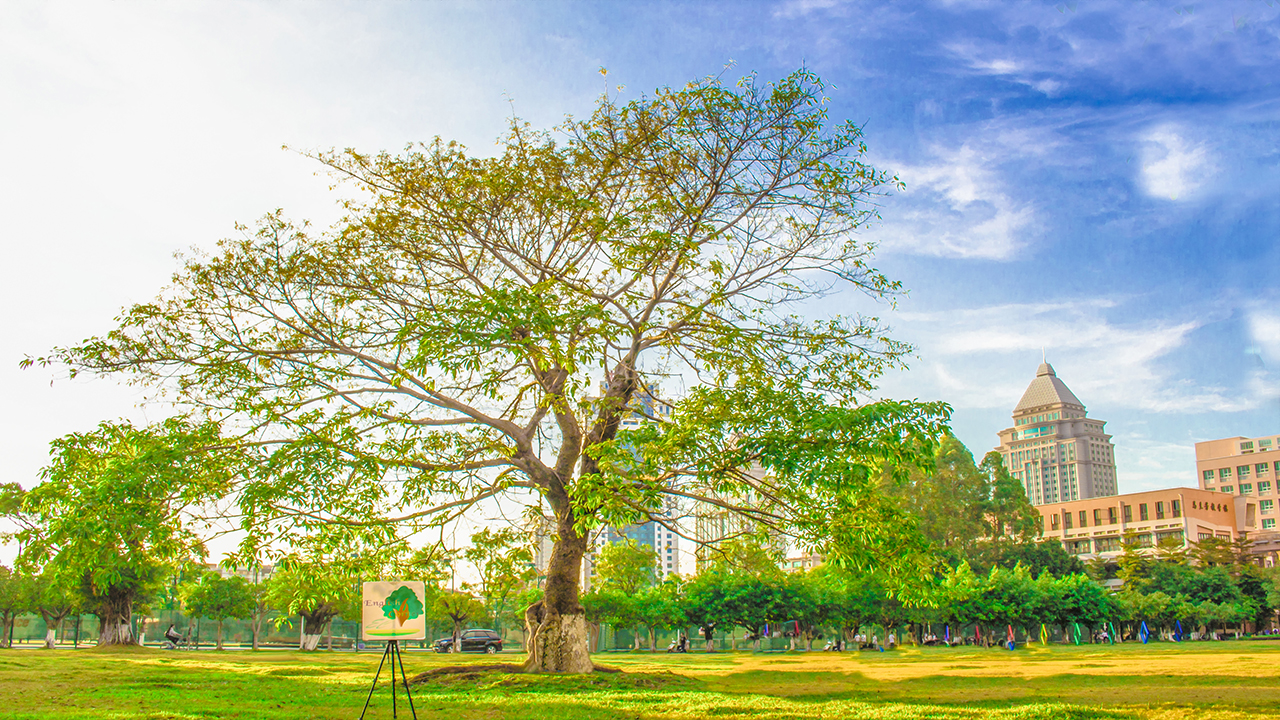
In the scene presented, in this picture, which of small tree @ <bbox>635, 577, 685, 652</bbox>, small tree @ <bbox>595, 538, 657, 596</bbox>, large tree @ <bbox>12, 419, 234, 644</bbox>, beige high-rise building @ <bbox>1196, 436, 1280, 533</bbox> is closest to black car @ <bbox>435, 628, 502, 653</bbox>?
small tree @ <bbox>595, 538, 657, 596</bbox>

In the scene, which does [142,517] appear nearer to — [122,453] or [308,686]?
[122,453]

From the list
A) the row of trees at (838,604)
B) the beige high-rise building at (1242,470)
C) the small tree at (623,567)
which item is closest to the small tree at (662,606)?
the row of trees at (838,604)

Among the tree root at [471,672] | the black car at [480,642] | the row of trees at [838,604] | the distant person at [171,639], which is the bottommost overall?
the distant person at [171,639]

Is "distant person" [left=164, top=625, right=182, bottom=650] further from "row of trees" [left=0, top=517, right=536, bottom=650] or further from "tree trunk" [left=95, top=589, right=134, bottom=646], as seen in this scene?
A: "tree trunk" [left=95, top=589, right=134, bottom=646]

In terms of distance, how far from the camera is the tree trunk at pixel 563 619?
56.0 feet

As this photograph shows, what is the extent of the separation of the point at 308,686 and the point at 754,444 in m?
10.1

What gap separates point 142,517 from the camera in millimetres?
12953

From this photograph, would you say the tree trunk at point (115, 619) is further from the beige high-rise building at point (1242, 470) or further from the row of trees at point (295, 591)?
the beige high-rise building at point (1242, 470)

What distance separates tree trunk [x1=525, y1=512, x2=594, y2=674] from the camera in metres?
17.1

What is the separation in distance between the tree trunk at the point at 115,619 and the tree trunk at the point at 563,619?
97.8ft

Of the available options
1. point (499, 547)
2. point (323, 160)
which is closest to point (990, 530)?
point (499, 547)

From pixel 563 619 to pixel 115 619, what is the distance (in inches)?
1215

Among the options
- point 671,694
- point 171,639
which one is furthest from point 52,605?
point 671,694

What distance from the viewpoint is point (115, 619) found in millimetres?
38781
